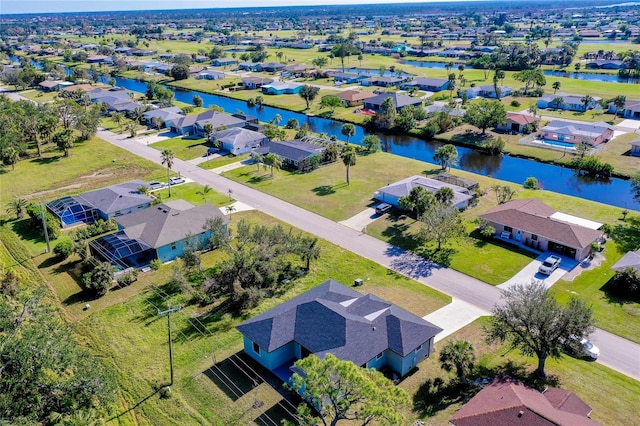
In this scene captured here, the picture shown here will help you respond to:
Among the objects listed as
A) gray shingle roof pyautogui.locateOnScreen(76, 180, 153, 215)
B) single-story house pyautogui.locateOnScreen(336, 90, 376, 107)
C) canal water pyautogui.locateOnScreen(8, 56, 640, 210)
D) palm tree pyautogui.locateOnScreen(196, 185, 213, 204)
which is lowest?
canal water pyautogui.locateOnScreen(8, 56, 640, 210)

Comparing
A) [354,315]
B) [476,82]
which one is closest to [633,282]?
[354,315]

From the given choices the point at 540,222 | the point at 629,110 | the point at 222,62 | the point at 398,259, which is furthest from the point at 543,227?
the point at 222,62

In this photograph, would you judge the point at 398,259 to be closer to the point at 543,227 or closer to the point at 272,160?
the point at 543,227

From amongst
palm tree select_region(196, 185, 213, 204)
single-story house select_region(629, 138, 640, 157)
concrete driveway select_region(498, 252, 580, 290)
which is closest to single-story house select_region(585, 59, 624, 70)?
single-story house select_region(629, 138, 640, 157)

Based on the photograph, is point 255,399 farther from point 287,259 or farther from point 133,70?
point 133,70

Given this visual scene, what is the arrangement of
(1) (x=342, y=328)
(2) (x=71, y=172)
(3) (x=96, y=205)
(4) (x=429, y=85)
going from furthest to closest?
(4) (x=429, y=85) < (2) (x=71, y=172) < (3) (x=96, y=205) < (1) (x=342, y=328)

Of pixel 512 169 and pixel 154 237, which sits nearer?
pixel 154 237

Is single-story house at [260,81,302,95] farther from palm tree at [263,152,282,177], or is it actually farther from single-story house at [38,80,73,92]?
palm tree at [263,152,282,177]
